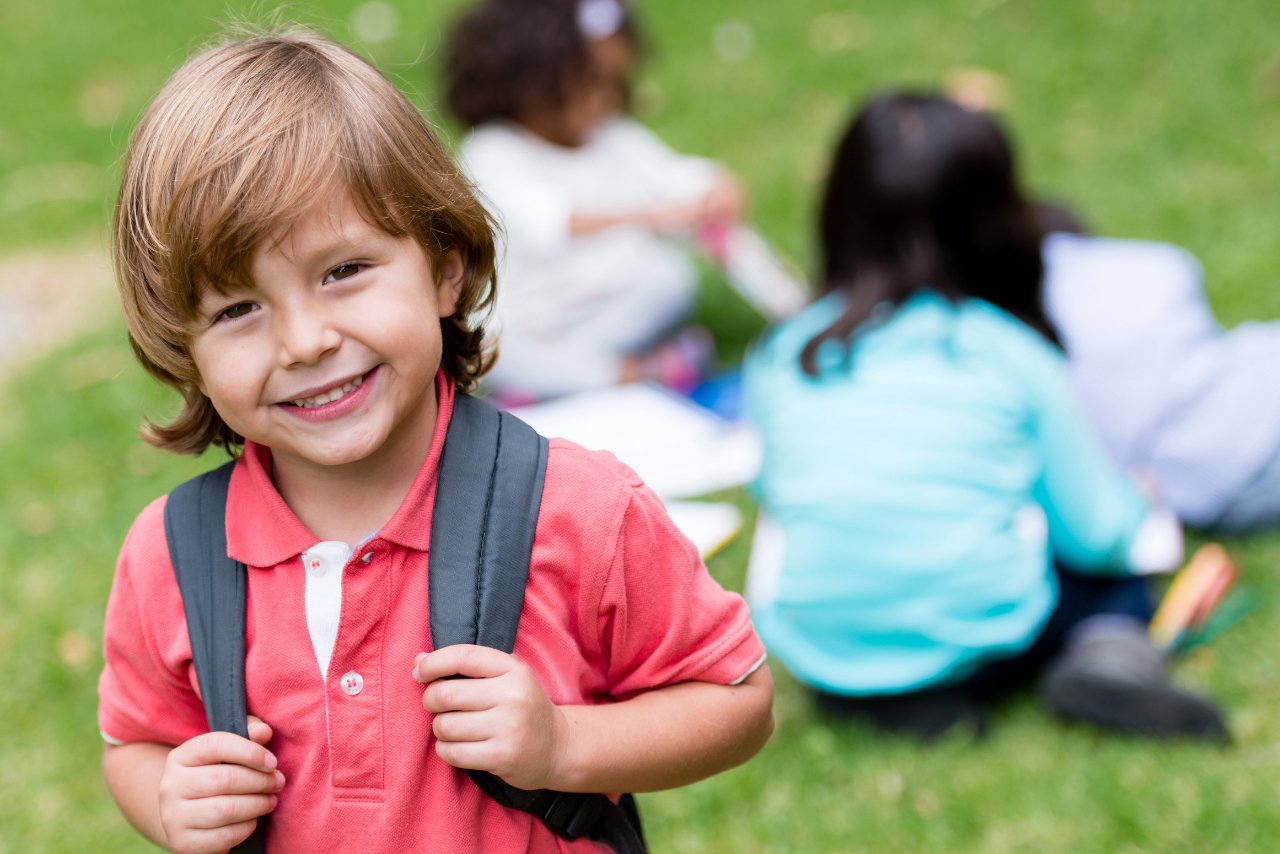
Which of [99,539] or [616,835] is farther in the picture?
[99,539]

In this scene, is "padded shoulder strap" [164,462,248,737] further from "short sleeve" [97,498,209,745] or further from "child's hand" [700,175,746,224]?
"child's hand" [700,175,746,224]

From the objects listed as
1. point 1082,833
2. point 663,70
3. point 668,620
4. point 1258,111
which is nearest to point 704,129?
point 663,70

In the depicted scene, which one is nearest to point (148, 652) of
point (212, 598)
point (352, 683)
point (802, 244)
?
point (212, 598)

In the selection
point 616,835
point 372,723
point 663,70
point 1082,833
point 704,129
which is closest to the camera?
point 372,723

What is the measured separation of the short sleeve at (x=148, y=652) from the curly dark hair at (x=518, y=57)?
306 cm

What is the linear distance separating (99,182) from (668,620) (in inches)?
212

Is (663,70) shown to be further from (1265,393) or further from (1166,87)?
(1265,393)

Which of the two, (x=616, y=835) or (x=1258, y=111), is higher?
(x=616, y=835)

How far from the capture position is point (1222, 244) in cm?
445

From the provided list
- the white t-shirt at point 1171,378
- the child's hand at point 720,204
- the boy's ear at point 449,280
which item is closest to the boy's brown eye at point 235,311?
the boy's ear at point 449,280

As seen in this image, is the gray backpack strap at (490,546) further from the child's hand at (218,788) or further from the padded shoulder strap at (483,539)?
the child's hand at (218,788)

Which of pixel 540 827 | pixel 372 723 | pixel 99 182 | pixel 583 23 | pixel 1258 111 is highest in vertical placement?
pixel 372 723

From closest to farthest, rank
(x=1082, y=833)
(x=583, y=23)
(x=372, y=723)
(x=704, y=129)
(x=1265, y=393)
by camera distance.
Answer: (x=372, y=723)
(x=1082, y=833)
(x=1265, y=393)
(x=583, y=23)
(x=704, y=129)

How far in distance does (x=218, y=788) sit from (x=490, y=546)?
0.33m
